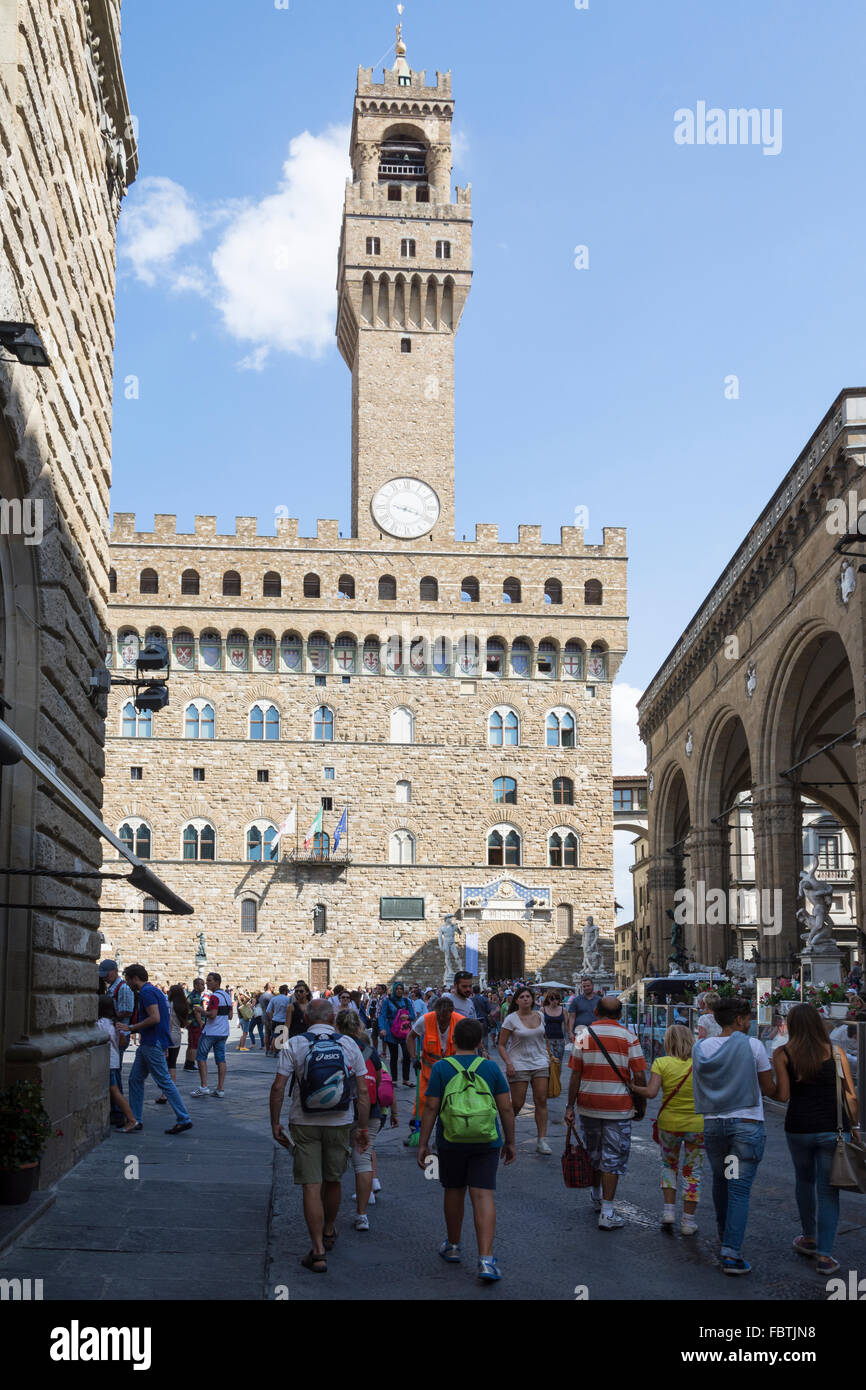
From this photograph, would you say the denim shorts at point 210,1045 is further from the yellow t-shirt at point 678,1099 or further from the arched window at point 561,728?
the arched window at point 561,728

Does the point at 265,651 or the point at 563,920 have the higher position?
the point at 265,651

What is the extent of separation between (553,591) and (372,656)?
6894 mm

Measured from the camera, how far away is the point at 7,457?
27.7ft

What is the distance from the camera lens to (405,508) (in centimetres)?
4766

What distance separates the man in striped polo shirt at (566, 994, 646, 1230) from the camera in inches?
343

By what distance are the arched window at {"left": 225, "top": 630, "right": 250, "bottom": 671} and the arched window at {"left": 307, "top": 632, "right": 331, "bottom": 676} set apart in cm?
206

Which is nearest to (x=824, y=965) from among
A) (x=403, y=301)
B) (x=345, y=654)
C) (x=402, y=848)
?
(x=402, y=848)

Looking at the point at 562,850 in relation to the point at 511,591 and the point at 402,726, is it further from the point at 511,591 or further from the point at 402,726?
the point at 511,591

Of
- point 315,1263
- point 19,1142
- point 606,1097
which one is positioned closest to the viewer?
point 315,1263

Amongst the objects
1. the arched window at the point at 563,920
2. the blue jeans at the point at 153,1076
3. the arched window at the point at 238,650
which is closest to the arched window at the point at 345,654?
the arched window at the point at 238,650

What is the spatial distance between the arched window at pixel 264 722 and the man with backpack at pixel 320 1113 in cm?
3743

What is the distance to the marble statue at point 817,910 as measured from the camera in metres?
20.0
